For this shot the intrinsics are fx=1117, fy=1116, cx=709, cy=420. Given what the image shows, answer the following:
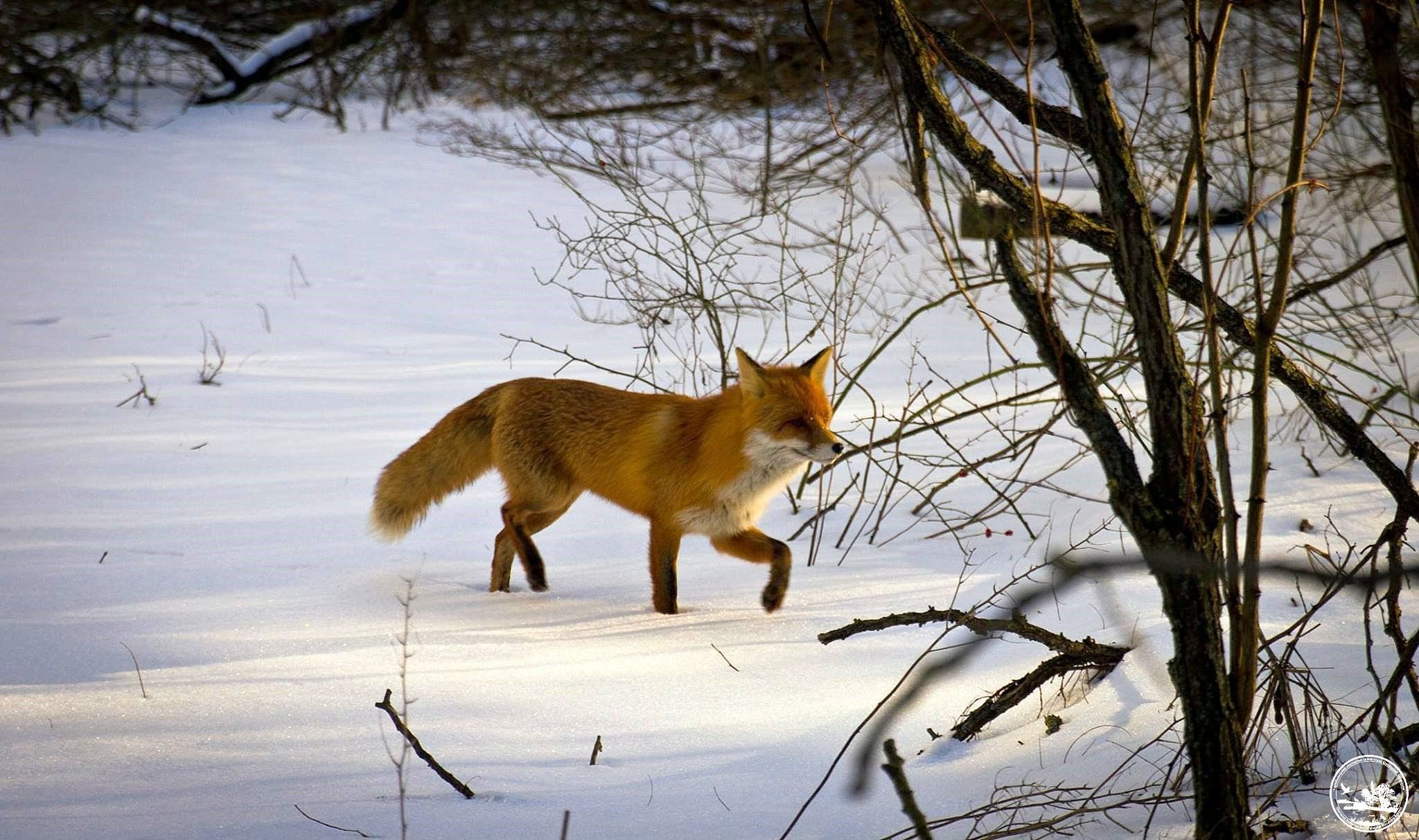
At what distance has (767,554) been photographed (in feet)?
14.0

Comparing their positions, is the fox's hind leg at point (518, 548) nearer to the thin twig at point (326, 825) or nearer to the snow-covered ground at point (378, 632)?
the snow-covered ground at point (378, 632)

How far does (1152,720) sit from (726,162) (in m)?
11.1

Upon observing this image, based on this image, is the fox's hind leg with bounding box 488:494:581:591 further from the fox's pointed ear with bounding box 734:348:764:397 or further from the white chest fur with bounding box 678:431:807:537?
the fox's pointed ear with bounding box 734:348:764:397

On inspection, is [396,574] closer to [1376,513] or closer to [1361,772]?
[1361,772]

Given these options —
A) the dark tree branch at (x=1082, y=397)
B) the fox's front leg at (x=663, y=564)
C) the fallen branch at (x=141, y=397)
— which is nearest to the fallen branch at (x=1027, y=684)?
the dark tree branch at (x=1082, y=397)

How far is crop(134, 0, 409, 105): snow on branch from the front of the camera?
46.1 feet

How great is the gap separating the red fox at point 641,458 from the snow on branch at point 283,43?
1113cm

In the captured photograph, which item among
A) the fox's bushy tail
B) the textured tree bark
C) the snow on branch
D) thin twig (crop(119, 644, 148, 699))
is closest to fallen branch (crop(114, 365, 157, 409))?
the fox's bushy tail

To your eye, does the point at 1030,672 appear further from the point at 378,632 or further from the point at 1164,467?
the point at 378,632

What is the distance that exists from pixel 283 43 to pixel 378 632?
503 inches

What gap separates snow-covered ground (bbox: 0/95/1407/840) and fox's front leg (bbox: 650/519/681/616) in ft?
0.33

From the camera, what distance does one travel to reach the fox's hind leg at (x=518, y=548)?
446 centimetres

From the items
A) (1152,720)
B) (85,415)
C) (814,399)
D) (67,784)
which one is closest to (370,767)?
(67,784)

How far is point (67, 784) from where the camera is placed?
7.64ft
